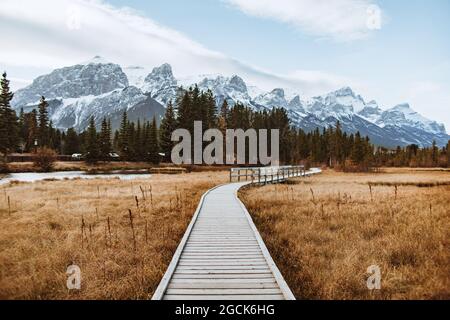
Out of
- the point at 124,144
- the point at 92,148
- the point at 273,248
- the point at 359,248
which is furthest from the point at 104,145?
the point at 359,248

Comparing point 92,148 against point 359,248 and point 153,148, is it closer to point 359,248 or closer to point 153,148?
point 153,148

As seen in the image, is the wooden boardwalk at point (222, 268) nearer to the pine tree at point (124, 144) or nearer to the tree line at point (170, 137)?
the tree line at point (170, 137)

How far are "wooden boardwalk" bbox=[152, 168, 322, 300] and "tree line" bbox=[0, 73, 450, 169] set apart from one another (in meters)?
52.9

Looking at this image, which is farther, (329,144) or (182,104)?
(329,144)

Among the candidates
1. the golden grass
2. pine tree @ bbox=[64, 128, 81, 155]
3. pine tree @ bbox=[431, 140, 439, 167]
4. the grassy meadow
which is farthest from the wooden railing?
pine tree @ bbox=[431, 140, 439, 167]

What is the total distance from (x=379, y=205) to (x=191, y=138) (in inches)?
1940

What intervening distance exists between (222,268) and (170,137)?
186 feet

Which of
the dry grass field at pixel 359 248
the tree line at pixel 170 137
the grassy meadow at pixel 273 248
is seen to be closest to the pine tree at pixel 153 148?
the tree line at pixel 170 137

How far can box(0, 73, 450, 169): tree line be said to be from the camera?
208ft

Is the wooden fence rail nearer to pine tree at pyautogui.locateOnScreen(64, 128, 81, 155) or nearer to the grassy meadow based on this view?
the grassy meadow

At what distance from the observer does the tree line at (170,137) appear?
208 ft
